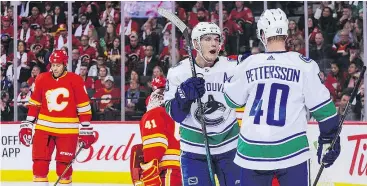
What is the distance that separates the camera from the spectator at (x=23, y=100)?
24.9ft

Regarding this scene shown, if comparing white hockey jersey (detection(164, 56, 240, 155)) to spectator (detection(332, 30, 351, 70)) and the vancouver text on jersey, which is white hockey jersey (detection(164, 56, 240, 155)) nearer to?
the vancouver text on jersey

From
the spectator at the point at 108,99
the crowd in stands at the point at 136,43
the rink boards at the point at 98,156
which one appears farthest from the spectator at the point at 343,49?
the spectator at the point at 108,99

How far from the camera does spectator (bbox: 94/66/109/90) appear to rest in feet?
25.6

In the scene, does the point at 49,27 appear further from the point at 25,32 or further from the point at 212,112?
the point at 212,112

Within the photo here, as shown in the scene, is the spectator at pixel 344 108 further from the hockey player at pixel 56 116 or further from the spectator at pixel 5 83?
the spectator at pixel 5 83

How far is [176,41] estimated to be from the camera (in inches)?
304

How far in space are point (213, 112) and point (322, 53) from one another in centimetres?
396

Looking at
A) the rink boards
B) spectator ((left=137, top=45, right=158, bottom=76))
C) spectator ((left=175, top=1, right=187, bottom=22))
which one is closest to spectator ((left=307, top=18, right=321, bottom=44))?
spectator ((left=175, top=1, right=187, bottom=22))

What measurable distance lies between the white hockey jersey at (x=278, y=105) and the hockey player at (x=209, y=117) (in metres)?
0.67

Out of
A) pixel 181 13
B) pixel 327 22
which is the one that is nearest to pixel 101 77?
pixel 181 13

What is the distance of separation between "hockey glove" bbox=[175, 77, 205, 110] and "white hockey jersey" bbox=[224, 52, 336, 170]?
413 millimetres

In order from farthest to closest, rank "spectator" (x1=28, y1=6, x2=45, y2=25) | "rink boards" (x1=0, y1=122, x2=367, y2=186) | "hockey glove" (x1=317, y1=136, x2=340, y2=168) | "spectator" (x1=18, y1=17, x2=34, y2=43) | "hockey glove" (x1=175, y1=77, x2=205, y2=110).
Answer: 1. "spectator" (x1=28, y1=6, x2=45, y2=25)
2. "spectator" (x1=18, y1=17, x2=34, y2=43)
3. "rink boards" (x1=0, y1=122, x2=367, y2=186)
4. "hockey glove" (x1=175, y1=77, x2=205, y2=110)
5. "hockey glove" (x1=317, y1=136, x2=340, y2=168)

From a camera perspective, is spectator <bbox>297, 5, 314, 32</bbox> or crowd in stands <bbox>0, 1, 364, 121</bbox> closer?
crowd in stands <bbox>0, 1, 364, 121</bbox>

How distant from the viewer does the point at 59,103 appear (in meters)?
5.48
